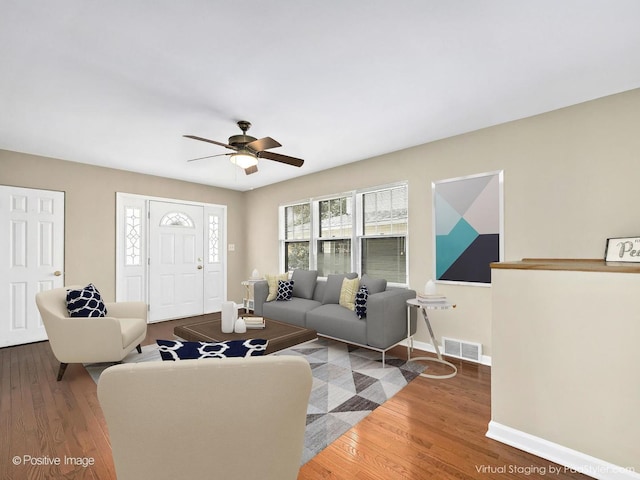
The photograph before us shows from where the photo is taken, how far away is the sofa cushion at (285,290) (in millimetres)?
4625

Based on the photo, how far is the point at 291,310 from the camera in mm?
4082

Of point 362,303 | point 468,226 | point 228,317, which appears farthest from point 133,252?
point 468,226

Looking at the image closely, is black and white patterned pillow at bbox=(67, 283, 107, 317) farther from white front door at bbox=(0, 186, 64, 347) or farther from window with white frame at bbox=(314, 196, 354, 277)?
window with white frame at bbox=(314, 196, 354, 277)

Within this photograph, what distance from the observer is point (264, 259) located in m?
6.12

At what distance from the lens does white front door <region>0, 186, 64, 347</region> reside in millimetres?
3846

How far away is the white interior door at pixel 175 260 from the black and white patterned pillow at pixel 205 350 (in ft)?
14.9

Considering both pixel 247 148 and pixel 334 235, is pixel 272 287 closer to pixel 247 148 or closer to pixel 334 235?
pixel 334 235

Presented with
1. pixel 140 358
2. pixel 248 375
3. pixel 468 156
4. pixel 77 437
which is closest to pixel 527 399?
pixel 248 375

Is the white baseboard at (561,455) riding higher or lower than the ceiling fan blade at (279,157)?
lower

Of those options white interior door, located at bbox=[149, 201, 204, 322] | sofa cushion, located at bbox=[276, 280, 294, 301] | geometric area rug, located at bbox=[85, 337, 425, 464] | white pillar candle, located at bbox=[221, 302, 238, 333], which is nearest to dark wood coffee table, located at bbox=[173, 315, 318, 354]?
white pillar candle, located at bbox=[221, 302, 238, 333]

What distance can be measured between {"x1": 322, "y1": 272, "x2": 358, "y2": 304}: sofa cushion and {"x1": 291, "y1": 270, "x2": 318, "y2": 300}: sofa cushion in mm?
380

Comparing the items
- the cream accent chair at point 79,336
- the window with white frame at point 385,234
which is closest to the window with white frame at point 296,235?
the window with white frame at point 385,234

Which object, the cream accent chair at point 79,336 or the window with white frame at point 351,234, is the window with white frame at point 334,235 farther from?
the cream accent chair at point 79,336

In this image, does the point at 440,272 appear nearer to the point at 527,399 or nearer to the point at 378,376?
the point at 378,376
